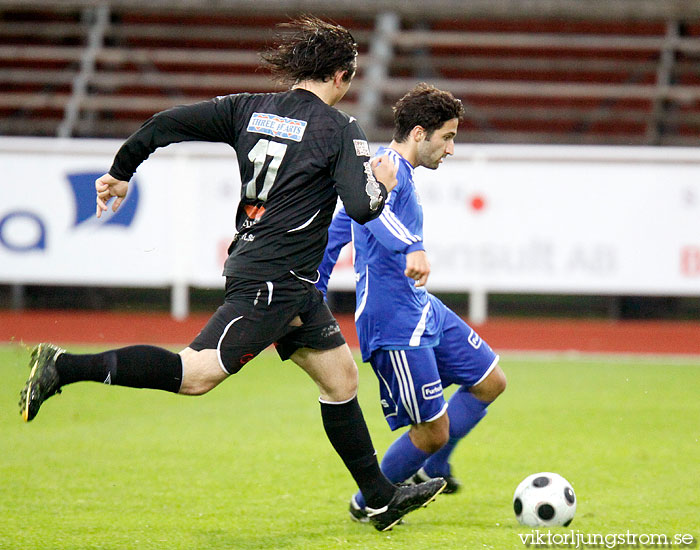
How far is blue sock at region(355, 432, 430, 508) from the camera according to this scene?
4.22 m

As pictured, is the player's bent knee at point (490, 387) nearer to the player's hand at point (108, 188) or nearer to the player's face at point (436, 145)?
the player's face at point (436, 145)

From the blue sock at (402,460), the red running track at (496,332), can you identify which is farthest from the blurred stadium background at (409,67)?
the blue sock at (402,460)

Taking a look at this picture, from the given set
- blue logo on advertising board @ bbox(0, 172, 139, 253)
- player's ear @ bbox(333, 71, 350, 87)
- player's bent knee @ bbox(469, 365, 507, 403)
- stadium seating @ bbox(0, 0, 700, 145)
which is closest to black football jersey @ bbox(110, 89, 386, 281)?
player's ear @ bbox(333, 71, 350, 87)

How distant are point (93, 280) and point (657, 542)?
7981mm

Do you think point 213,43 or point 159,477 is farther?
point 213,43

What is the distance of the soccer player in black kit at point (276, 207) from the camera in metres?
3.46

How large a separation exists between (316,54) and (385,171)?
0.50 m

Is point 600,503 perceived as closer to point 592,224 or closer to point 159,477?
point 159,477

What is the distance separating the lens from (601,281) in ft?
33.4

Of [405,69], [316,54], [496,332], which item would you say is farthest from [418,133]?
[405,69]

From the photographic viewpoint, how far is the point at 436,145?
164 inches

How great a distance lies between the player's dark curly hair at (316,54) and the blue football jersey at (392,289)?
0.47m

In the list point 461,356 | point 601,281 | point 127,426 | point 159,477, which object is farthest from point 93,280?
point 461,356

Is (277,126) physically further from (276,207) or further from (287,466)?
(287,466)
